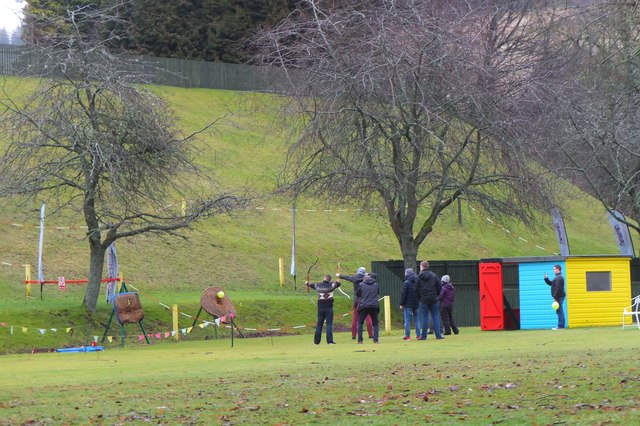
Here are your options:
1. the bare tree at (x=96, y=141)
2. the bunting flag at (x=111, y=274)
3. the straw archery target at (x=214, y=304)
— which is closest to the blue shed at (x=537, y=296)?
the straw archery target at (x=214, y=304)

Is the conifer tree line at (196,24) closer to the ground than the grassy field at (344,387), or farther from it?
farther from it

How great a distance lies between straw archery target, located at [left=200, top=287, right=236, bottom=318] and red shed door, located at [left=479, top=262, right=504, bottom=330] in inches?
315

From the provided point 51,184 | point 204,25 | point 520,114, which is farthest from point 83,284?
point 204,25

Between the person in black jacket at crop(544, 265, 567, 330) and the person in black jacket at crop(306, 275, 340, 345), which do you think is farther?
the person in black jacket at crop(544, 265, 567, 330)

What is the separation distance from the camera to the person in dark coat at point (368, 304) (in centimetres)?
2809

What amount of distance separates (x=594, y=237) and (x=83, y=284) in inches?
1376

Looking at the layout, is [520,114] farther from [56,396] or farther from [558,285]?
[56,396]

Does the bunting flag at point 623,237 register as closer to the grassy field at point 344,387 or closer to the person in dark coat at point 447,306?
the person in dark coat at point 447,306

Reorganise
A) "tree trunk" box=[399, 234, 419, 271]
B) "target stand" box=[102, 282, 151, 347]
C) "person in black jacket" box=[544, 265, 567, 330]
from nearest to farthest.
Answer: "target stand" box=[102, 282, 151, 347], "person in black jacket" box=[544, 265, 567, 330], "tree trunk" box=[399, 234, 419, 271]

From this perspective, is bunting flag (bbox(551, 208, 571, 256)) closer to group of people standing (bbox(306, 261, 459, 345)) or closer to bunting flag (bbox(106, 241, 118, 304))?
group of people standing (bbox(306, 261, 459, 345))

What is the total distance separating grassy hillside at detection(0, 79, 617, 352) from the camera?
4259 cm

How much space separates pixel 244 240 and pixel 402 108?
17.7 metres

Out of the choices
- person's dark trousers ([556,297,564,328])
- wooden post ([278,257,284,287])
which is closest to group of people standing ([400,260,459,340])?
person's dark trousers ([556,297,564,328])

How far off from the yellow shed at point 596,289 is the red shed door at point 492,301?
2.05 m
